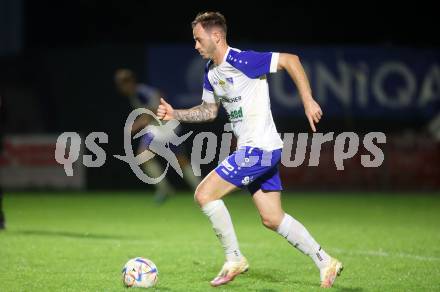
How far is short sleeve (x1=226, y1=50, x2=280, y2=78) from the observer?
730cm

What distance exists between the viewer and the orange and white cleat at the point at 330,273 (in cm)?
738

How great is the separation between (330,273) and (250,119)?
145cm

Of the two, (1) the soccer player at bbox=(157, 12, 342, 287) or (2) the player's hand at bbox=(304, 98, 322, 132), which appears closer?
(2) the player's hand at bbox=(304, 98, 322, 132)

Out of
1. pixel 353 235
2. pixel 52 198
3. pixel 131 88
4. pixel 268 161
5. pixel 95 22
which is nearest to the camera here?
pixel 268 161

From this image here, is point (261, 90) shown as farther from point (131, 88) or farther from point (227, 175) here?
point (131, 88)

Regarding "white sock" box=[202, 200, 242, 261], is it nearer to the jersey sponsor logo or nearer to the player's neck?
the jersey sponsor logo

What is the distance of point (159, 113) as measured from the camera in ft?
24.5

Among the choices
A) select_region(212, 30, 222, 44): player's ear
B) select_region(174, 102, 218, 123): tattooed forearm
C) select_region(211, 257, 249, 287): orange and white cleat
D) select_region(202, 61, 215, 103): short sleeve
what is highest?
select_region(212, 30, 222, 44): player's ear

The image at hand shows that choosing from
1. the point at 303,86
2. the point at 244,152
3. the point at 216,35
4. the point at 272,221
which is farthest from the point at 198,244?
the point at 303,86

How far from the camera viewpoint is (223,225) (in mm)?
7508

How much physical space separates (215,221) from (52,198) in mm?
11438

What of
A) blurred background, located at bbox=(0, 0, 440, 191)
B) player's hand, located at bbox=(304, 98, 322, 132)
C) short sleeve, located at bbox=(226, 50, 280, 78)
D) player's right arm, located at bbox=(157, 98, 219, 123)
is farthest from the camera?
blurred background, located at bbox=(0, 0, 440, 191)

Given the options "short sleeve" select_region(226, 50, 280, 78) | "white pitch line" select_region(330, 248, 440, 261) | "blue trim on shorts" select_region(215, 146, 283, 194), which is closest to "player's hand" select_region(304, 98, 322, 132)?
"short sleeve" select_region(226, 50, 280, 78)

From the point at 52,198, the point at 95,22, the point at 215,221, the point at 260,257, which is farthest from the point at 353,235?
the point at 95,22
